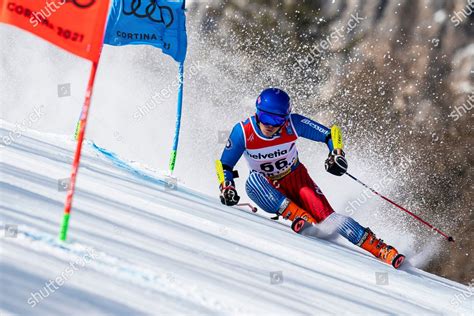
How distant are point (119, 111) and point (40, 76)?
237 centimetres

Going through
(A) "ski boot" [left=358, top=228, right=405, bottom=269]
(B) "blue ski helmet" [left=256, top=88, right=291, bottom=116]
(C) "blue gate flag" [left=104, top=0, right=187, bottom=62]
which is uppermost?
(C) "blue gate flag" [left=104, top=0, right=187, bottom=62]

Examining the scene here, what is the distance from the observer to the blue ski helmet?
5320mm

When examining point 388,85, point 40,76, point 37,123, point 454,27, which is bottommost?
point 37,123

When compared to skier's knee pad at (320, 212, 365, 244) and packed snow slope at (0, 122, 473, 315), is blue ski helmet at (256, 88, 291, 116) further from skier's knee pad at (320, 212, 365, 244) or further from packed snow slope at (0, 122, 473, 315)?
packed snow slope at (0, 122, 473, 315)

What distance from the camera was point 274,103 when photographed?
17.5ft

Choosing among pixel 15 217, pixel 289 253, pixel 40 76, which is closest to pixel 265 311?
pixel 15 217

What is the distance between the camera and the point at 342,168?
529 centimetres

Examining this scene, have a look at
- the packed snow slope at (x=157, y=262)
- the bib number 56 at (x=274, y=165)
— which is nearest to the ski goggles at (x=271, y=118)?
the bib number 56 at (x=274, y=165)

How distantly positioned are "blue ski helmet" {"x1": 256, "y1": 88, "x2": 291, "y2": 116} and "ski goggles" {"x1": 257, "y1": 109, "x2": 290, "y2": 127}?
0.04 meters

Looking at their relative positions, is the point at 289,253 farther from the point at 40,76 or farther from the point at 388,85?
the point at 388,85

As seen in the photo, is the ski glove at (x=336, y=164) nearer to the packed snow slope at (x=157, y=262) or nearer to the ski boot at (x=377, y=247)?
the ski boot at (x=377, y=247)

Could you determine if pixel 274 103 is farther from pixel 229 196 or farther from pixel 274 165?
pixel 229 196

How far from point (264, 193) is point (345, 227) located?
734 mm

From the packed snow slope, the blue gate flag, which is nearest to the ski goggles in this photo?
the packed snow slope
